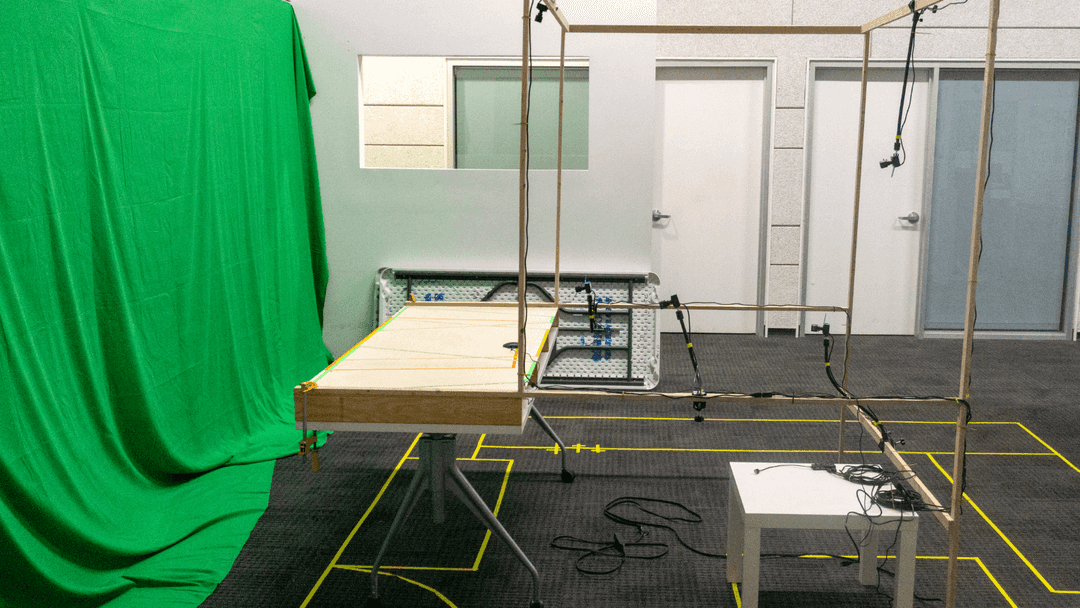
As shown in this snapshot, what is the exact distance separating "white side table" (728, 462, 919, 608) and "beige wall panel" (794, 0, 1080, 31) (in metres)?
4.03

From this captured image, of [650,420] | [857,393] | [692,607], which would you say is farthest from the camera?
[857,393]

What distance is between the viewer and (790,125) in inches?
228

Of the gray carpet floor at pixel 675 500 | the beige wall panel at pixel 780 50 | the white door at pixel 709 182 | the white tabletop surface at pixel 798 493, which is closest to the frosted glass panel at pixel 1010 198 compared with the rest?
the beige wall panel at pixel 780 50

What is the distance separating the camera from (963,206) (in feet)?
19.5

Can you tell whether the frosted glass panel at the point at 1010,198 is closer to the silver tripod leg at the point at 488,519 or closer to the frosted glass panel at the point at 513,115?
the frosted glass panel at the point at 513,115

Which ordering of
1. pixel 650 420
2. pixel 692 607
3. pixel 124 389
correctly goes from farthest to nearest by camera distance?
pixel 650 420 < pixel 124 389 < pixel 692 607

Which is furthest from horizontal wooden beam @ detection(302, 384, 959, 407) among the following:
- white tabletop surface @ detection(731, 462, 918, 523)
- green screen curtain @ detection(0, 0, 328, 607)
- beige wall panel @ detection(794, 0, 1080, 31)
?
beige wall panel @ detection(794, 0, 1080, 31)

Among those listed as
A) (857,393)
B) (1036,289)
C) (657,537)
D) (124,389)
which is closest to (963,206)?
(1036,289)

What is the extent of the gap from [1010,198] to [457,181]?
3830 mm

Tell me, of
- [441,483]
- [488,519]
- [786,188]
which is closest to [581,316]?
[786,188]

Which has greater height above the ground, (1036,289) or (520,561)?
(1036,289)

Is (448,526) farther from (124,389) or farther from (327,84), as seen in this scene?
(327,84)

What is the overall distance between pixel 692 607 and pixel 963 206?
4428mm

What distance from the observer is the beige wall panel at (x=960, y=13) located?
5.66m
